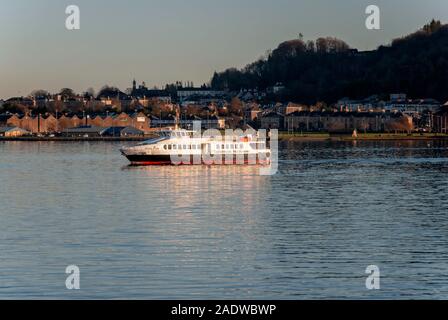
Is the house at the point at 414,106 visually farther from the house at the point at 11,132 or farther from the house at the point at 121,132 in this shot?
the house at the point at 11,132

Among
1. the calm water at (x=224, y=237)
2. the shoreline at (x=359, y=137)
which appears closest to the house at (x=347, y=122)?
the shoreline at (x=359, y=137)

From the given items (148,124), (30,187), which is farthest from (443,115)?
(30,187)

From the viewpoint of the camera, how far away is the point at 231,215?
31.1 metres

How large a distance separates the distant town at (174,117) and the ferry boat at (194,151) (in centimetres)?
7296

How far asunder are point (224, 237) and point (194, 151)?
1418 inches

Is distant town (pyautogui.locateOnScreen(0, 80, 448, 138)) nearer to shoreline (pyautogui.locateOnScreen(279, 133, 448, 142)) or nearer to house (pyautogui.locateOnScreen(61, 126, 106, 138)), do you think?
house (pyautogui.locateOnScreen(61, 126, 106, 138))

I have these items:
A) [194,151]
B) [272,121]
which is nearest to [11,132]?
[272,121]

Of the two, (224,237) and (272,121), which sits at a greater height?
(224,237)

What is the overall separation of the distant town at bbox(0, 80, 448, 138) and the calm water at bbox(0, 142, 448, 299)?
9618 centimetres

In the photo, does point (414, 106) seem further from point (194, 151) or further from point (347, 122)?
point (194, 151)

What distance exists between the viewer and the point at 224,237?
85.1ft

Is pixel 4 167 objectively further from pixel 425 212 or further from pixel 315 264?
pixel 315 264
